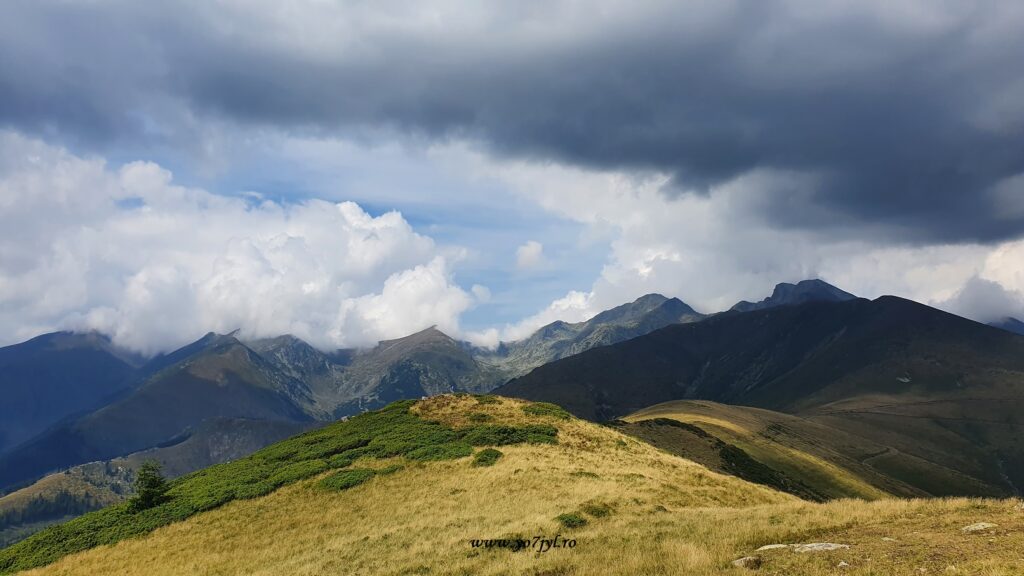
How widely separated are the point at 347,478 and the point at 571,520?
21238 mm

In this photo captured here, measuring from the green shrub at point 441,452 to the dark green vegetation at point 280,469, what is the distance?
0.27 feet

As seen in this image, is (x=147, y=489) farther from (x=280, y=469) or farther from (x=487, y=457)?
(x=487, y=457)

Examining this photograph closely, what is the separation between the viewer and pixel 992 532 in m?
19.2

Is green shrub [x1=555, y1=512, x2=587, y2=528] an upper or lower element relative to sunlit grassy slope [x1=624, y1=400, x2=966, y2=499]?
upper

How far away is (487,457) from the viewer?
45719 millimetres

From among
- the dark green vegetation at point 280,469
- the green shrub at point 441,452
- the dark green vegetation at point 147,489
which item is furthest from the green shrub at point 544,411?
the dark green vegetation at point 147,489

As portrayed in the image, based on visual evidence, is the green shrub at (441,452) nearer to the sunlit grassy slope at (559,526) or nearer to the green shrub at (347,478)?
the sunlit grassy slope at (559,526)

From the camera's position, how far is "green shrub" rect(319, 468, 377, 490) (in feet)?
139

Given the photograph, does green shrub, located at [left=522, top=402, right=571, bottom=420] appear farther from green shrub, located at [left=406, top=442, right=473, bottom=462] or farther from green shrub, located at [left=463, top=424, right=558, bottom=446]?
green shrub, located at [left=406, top=442, right=473, bottom=462]

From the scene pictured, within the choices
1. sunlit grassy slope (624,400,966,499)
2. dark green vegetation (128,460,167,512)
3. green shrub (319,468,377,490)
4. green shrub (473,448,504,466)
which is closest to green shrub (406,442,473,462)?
green shrub (473,448,504,466)

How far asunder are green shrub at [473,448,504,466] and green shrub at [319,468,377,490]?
7.90 meters

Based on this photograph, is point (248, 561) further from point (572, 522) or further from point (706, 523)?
point (706, 523)

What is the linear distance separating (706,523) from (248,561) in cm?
2354

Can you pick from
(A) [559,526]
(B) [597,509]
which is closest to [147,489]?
(A) [559,526]
